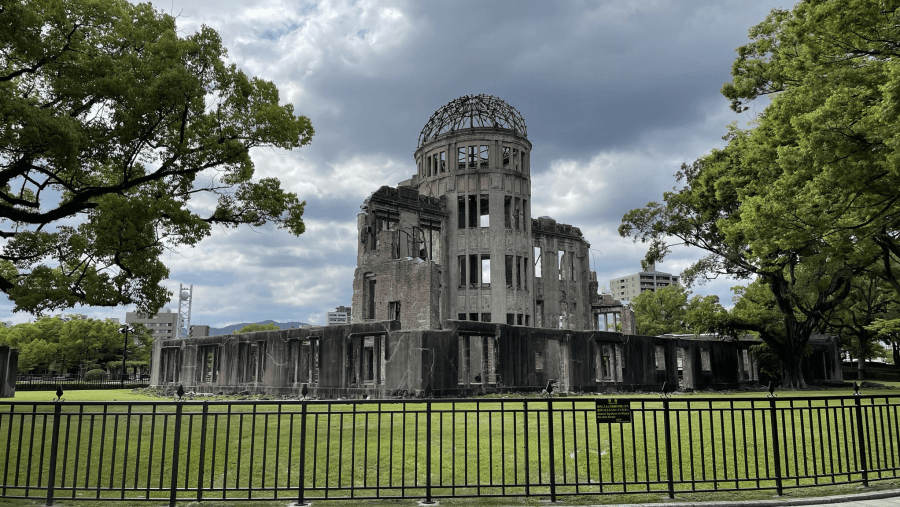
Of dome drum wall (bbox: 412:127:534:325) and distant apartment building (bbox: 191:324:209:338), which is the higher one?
dome drum wall (bbox: 412:127:534:325)

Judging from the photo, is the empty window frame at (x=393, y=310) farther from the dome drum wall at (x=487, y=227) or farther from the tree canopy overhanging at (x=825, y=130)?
the tree canopy overhanging at (x=825, y=130)

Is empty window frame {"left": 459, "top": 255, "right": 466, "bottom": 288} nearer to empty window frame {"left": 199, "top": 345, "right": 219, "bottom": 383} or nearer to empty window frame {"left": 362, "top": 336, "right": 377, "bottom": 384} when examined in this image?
empty window frame {"left": 362, "top": 336, "right": 377, "bottom": 384}

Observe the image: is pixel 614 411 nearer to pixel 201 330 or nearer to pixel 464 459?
pixel 464 459

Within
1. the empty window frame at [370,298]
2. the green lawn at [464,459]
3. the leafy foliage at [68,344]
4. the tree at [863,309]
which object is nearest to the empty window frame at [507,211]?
the empty window frame at [370,298]

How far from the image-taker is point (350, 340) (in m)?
25.3

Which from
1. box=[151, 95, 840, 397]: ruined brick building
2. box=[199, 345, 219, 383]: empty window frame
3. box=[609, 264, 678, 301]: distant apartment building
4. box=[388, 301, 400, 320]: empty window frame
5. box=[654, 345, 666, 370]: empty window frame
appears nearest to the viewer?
box=[151, 95, 840, 397]: ruined brick building

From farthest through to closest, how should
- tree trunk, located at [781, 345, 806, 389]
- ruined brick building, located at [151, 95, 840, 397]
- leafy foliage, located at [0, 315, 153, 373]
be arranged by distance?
leafy foliage, located at [0, 315, 153, 373] < tree trunk, located at [781, 345, 806, 389] < ruined brick building, located at [151, 95, 840, 397]

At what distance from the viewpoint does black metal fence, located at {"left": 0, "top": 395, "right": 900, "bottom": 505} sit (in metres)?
7.45

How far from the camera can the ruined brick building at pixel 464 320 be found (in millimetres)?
25188

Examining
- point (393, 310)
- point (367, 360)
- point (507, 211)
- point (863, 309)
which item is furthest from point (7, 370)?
point (863, 309)

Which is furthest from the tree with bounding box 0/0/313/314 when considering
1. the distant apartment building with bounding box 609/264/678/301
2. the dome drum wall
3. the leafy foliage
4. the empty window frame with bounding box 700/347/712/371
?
the distant apartment building with bounding box 609/264/678/301

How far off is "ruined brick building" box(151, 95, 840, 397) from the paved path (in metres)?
14.3

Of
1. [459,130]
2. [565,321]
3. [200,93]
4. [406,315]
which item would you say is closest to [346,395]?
[406,315]

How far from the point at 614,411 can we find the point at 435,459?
12.4ft
